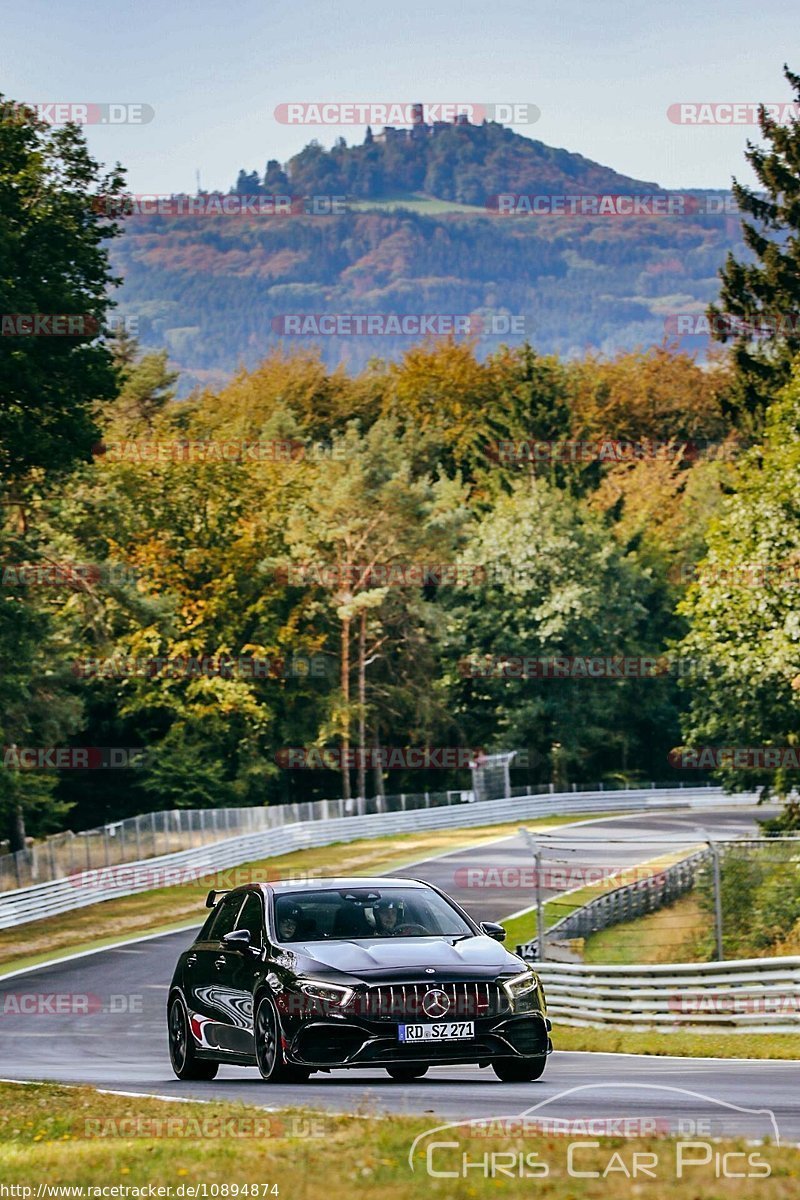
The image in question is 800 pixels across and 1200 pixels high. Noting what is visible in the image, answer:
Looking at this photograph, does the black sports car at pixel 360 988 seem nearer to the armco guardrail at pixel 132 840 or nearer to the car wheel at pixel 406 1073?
the car wheel at pixel 406 1073

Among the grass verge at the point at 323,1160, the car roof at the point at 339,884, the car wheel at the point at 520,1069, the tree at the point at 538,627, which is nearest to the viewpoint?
the grass verge at the point at 323,1160

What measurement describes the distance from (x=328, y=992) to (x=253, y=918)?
1.72 meters

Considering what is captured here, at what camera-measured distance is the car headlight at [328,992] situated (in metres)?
12.8

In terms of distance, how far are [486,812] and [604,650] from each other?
1407 cm

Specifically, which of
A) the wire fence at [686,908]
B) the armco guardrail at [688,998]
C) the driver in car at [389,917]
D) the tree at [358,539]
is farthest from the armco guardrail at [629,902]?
the tree at [358,539]

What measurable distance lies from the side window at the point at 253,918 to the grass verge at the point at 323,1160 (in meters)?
2.35

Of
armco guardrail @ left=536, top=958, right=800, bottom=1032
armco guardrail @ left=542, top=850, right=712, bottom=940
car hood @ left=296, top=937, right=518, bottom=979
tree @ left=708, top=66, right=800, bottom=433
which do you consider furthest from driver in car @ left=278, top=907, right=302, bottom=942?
tree @ left=708, top=66, right=800, bottom=433

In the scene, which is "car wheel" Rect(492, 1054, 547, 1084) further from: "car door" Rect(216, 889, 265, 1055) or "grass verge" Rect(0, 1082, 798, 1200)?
"car door" Rect(216, 889, 265, 1055)

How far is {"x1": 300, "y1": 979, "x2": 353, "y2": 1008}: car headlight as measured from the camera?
12.8 metres

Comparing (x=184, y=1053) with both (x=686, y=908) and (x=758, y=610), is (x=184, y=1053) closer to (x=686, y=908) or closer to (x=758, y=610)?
(x=686, y=908)

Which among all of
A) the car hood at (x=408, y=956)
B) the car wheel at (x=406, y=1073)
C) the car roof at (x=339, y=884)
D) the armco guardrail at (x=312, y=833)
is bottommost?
the armco guardrail at (x=312, y=833)

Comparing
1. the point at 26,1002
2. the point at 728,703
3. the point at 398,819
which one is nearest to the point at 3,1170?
the point at 26,1002

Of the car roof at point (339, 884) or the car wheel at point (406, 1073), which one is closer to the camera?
the car wheel at point (406, 1073)

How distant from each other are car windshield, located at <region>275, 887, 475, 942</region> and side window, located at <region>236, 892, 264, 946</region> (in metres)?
0.16
